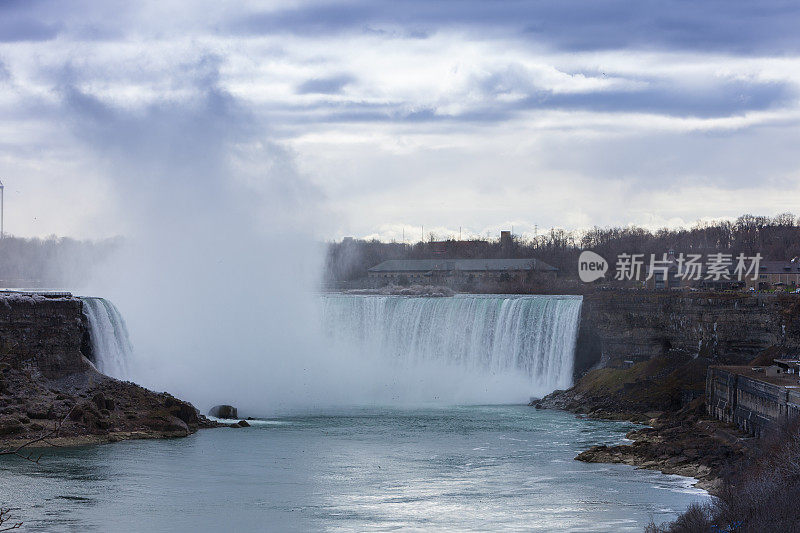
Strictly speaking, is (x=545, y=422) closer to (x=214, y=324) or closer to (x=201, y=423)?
(x=201, y=423)

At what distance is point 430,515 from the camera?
83.8 feet

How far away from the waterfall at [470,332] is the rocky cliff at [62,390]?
2108 centimetres

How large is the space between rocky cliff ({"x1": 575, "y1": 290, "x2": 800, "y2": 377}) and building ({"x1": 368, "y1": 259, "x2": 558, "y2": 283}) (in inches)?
2150

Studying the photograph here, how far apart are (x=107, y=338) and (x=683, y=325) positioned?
2681 cm

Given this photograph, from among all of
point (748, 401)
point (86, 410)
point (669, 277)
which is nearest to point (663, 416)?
point (748, 401)

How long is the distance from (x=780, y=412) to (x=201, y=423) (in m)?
21.8

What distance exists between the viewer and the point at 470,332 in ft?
197

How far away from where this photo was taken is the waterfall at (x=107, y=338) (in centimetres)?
4600

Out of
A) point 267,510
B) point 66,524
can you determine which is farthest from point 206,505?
point 66,524

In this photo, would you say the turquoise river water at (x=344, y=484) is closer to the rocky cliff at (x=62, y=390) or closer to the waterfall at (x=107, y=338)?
the rocky cliff at (x=62, y=390)

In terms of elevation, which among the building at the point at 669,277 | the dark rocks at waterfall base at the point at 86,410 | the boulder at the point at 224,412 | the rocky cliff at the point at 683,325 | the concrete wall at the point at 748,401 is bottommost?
the boulder at the point at 224,412

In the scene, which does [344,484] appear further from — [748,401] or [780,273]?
[780,273]

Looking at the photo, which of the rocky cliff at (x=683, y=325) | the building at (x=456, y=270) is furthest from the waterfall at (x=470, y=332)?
the building at (x=456, y=270)

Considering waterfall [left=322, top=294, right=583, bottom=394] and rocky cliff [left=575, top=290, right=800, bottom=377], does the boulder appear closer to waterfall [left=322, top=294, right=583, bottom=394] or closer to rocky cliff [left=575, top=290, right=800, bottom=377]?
waterfall [left=322, top=294, right=583, bottom=394]
